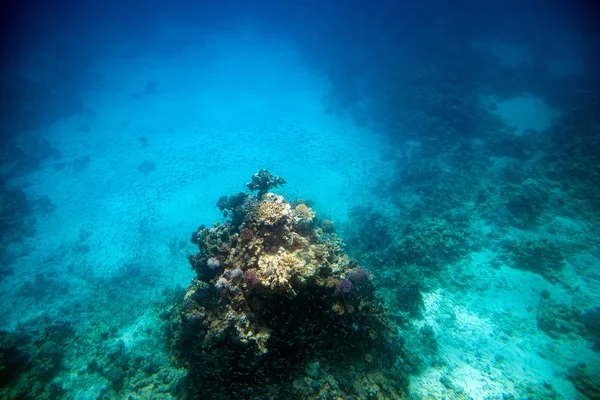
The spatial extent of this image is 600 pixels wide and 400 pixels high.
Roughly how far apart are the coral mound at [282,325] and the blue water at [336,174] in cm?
57


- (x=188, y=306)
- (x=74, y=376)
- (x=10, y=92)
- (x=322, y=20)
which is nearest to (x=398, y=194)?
(x=188, y=306)

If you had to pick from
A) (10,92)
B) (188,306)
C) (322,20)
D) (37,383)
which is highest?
(322,20)

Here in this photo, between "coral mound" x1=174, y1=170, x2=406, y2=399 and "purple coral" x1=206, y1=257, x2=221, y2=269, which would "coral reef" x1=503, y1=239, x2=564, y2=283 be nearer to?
"coral mound" x1=174, y1=170, x2=406, y2=399

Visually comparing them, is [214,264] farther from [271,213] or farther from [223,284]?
[271,213]

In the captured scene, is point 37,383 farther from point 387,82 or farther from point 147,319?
point 387,82

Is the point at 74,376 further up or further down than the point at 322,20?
further down

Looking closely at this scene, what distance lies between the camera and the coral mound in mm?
5914

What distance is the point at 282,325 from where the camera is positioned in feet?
19.9

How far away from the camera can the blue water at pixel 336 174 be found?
32.3 feet

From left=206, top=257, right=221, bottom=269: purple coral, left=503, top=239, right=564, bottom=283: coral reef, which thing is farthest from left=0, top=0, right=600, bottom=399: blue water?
left=206, top=257, right=221, bottom=269: purple coral

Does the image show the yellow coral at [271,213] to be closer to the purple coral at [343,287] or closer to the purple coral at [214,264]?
the purple coral at [214,264]

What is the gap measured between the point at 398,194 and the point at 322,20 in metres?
50.0

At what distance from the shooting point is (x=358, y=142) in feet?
107

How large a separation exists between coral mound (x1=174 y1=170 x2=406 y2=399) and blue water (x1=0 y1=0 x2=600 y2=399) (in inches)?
22.3
